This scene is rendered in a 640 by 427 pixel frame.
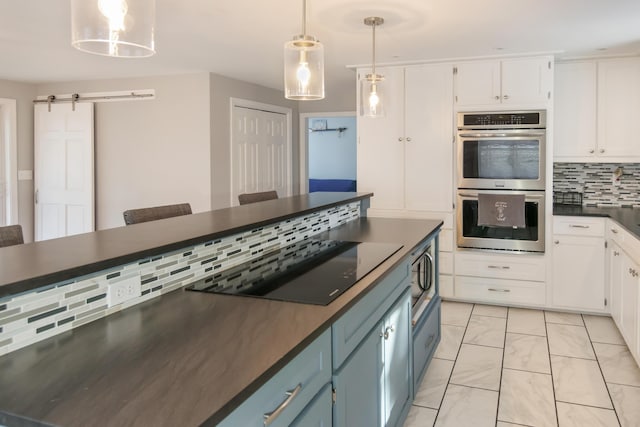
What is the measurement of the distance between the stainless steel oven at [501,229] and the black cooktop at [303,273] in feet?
6.79

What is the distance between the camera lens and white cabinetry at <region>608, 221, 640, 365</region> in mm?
2973

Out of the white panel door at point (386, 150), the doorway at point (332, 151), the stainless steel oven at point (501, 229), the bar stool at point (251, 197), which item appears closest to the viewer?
the bar stool at point (251, 197)

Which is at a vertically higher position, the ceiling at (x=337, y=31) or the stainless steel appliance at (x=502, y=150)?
the ceiling at (x=337, y=31)

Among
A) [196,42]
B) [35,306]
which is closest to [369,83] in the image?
[196,42]

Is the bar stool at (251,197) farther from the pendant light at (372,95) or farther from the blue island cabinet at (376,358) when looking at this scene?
the blue island cabinet at (376,358)

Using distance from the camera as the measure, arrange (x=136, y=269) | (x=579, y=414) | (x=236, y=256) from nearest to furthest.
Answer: (x=136, y=269) < (x=236, y=256) < (x=579, y=414)

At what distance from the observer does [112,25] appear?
1.38 m

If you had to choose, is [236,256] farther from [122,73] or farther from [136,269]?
[122,73]

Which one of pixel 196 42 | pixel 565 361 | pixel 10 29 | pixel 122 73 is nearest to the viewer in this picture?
pixel 565 361

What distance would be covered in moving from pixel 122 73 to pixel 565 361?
4740mm

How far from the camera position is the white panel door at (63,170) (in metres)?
5.48

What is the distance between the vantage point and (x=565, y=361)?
3.20 metres

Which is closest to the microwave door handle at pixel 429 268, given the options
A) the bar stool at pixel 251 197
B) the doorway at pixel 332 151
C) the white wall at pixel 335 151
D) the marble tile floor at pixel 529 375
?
the marble tile floor at pixel 529 375

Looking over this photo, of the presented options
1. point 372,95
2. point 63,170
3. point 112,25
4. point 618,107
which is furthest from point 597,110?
point 63,170
